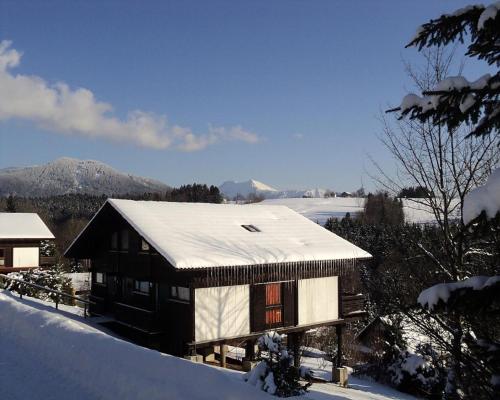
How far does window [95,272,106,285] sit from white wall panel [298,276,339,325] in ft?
35.1

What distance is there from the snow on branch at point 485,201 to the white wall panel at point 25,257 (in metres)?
42.9

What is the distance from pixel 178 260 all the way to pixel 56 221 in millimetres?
87680

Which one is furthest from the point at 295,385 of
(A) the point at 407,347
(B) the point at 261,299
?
(A) the point at 407,347

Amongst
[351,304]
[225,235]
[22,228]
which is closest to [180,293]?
[225,235]

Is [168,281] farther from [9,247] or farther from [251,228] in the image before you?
[9,247]

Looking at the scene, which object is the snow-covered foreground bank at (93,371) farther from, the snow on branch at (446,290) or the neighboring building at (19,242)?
the neighboring building at (19,242)

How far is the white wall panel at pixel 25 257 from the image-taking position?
133ft

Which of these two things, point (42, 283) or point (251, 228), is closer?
point (251, 228)

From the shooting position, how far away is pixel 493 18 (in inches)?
173

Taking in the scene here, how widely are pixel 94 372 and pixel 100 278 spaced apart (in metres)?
15.8

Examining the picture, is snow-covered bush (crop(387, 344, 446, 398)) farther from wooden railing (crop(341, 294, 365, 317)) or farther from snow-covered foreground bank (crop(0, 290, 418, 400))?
snow-covered foreground bank (crop(0, 290, 418, 400))

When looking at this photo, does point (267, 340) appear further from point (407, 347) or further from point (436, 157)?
point (407, 347)

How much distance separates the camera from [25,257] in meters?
41.4

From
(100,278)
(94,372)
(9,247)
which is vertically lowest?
(94,372)
